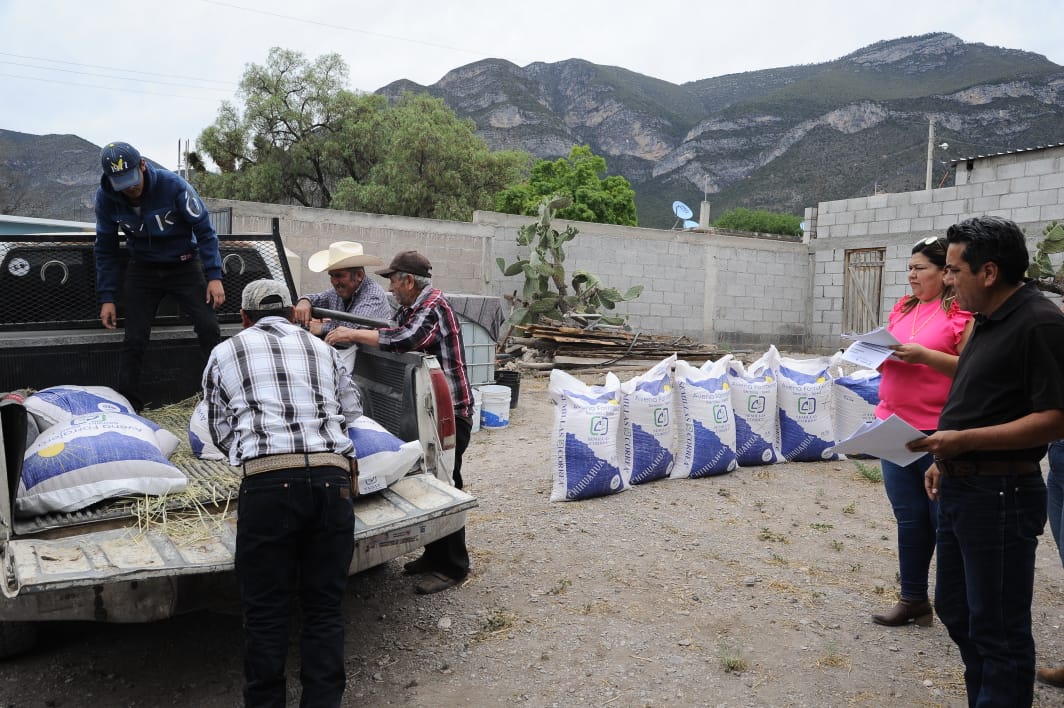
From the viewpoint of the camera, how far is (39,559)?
241cm

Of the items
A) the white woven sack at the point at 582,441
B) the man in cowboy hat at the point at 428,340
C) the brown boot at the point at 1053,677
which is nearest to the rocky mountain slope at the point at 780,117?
the white woven sack at the point at 582,441

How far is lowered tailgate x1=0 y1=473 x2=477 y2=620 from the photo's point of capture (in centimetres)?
233

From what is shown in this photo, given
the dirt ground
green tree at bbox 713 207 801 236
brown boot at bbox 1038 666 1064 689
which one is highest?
green tree at bbox 713 207 801 236

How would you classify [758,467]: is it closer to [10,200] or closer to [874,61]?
[10,200]

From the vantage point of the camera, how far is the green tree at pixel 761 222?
228ft

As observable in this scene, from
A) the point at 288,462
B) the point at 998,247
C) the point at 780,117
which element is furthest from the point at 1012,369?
the point at 780,117

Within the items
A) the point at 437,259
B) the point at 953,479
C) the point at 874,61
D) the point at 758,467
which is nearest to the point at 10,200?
the point at 437,259

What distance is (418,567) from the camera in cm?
416

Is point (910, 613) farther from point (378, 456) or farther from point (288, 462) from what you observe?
point (288, 462)

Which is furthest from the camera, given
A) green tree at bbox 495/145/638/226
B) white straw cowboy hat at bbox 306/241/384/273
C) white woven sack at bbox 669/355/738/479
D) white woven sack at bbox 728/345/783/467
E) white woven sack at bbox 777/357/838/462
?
green tree at bbox 495/145/638/226

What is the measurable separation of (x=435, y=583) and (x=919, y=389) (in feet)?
7.72

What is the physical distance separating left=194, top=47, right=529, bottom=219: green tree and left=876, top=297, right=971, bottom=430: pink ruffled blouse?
33361 mm

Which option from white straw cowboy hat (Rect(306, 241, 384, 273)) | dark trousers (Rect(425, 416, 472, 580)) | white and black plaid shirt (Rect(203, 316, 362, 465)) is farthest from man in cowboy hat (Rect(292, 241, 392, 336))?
white and black plaid shirt (Rect(203, 316, 362, 465))

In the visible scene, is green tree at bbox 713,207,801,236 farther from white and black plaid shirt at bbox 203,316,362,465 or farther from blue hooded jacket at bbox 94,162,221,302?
white and black plaid shirt at bbox 203,316,362,465
